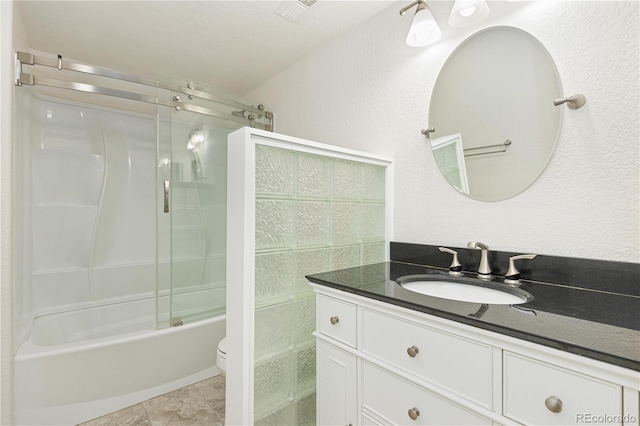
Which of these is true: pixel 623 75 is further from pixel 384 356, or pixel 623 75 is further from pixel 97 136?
pixel 97 136

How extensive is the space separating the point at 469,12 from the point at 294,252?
129 centimetres

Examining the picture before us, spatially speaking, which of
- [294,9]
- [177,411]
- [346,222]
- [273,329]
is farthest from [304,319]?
[294,9]

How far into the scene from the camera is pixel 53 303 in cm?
242

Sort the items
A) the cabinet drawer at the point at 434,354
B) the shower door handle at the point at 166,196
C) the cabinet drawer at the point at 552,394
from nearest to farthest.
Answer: the cabinet drawer at the point at 552,394
the cabinet drawer at the point at 434,354
the shower door handle at the point at 166,196

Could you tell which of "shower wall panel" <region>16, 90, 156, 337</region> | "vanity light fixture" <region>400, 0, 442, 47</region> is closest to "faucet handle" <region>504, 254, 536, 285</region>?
"vanity light fixture" <region>400, 0, 442, 47</region>

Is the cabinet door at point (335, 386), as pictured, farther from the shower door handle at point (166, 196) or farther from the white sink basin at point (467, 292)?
the shower door handle at point (166, 196)

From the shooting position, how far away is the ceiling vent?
68.0 inches

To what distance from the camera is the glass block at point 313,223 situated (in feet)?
4.60

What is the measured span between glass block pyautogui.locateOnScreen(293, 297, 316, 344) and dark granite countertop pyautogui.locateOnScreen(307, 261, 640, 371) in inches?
11.3

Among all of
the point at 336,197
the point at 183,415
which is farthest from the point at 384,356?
the point at 183,415

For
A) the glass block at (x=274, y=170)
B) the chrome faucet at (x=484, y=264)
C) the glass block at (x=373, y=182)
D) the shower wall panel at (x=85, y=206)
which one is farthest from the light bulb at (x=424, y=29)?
the shower wall panel at (x=85, y=206)

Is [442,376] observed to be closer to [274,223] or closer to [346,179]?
Result: [274,223]

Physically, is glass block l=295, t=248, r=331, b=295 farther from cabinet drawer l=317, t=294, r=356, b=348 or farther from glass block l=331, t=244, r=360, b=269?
cabinet drawer l=317, t=294, r=356, b=348

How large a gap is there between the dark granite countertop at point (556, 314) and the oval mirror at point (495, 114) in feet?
1.53
